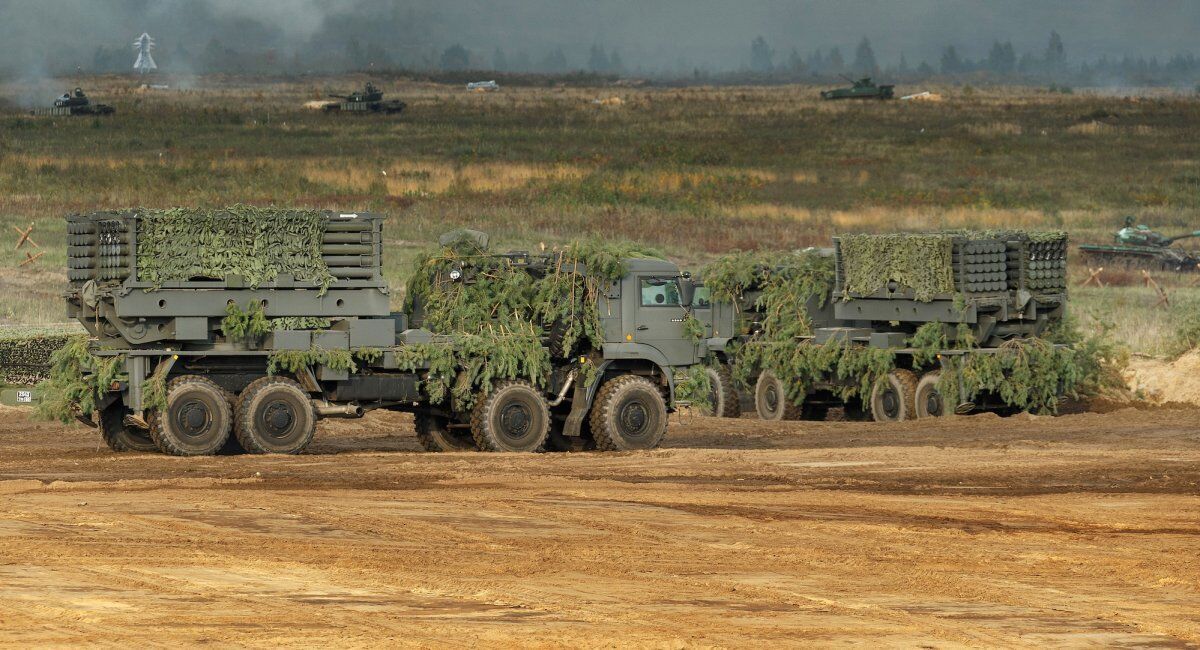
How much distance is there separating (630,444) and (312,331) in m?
4.34

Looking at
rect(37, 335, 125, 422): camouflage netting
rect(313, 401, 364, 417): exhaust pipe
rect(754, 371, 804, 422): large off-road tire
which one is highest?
rect(37, 335, 125, 422): camouflage netting

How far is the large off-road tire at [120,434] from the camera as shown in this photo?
20.5m

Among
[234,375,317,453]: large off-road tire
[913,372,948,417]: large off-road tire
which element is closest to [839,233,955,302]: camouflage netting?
[913,372,948,417]: large off-road tire

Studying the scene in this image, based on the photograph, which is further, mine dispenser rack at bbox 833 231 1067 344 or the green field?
the green field

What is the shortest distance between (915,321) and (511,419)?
8.00m

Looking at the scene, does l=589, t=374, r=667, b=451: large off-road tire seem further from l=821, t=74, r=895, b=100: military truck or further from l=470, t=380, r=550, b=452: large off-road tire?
l=821, t=74, r=895, b=100: military truck

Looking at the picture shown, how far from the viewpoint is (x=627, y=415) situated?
21188 millimetres

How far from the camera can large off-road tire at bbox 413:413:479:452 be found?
21922mm

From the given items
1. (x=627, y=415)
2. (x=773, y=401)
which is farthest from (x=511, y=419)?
(x=773, y=401)

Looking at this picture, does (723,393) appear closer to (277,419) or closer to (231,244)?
(277,419)

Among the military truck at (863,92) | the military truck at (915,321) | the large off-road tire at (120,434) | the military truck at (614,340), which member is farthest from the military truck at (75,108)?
the military truck at (614,340)

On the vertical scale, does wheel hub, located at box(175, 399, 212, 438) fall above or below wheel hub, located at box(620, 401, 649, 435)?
above

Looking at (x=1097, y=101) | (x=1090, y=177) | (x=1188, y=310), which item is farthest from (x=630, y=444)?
(x=1097, y=101)

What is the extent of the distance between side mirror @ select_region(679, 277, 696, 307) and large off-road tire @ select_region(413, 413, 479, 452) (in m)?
3.38
